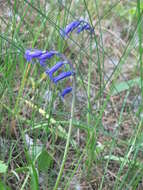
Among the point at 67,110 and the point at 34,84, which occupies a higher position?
the point at 34,84

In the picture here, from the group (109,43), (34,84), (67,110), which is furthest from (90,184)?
(109,43)

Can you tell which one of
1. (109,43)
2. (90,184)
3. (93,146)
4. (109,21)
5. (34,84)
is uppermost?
(109,21)

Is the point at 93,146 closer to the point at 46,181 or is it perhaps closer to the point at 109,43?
the point at 46,181

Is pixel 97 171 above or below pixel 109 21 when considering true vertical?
below

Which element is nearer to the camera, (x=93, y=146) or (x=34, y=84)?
(x=93, y=146)

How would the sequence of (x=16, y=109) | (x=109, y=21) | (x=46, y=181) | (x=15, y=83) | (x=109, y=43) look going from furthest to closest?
(x=109, y=21) → (x=109, y=43) → (x=15, y=83) → (x=16, y=109) → (x=46, y=181)

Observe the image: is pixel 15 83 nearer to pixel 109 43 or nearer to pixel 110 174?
pixel 110 174

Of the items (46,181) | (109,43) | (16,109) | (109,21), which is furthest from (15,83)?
(109,21)

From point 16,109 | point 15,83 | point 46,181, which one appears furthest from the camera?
point 15,83

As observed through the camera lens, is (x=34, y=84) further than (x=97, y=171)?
Yes
